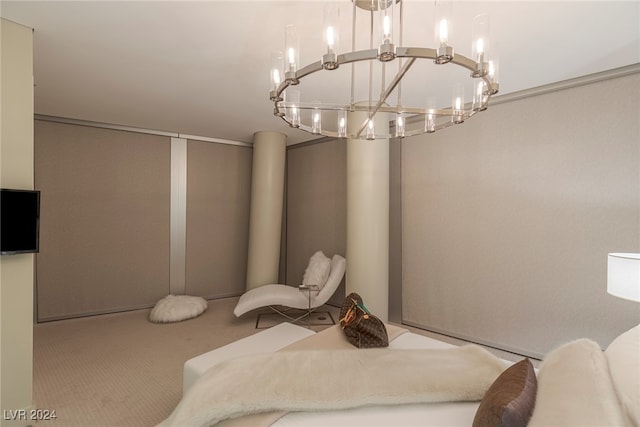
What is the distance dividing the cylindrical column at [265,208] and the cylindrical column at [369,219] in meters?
1.55

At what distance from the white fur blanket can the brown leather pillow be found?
0.26 m

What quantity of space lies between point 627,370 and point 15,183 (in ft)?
10.2

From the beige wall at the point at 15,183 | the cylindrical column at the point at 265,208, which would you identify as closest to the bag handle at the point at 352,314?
the beige wall at the point at 15,183

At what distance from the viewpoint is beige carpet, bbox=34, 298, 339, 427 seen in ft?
6.92

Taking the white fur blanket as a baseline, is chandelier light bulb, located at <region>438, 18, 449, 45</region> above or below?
above

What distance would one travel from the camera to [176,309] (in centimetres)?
393

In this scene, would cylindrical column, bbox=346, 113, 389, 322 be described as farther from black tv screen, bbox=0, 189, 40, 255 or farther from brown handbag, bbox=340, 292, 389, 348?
black tv screen, bbox=0, 189, 40, 255

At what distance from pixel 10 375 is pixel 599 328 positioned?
161 inches

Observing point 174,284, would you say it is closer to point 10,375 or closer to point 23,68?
point 10,375

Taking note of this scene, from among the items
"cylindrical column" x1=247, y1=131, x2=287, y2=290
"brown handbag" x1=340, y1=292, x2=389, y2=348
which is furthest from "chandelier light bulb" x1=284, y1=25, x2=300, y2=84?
"cylindrical column" x1=247, y1=131, x2=287, y2=290

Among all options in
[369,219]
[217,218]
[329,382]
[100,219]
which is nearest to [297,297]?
[369,219]

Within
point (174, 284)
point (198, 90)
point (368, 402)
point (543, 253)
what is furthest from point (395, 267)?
point (174, 284)

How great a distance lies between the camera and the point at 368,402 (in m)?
1.33

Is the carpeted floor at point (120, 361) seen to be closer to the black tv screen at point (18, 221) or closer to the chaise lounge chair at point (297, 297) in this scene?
the chaise lounge chair at point (297, 297)
